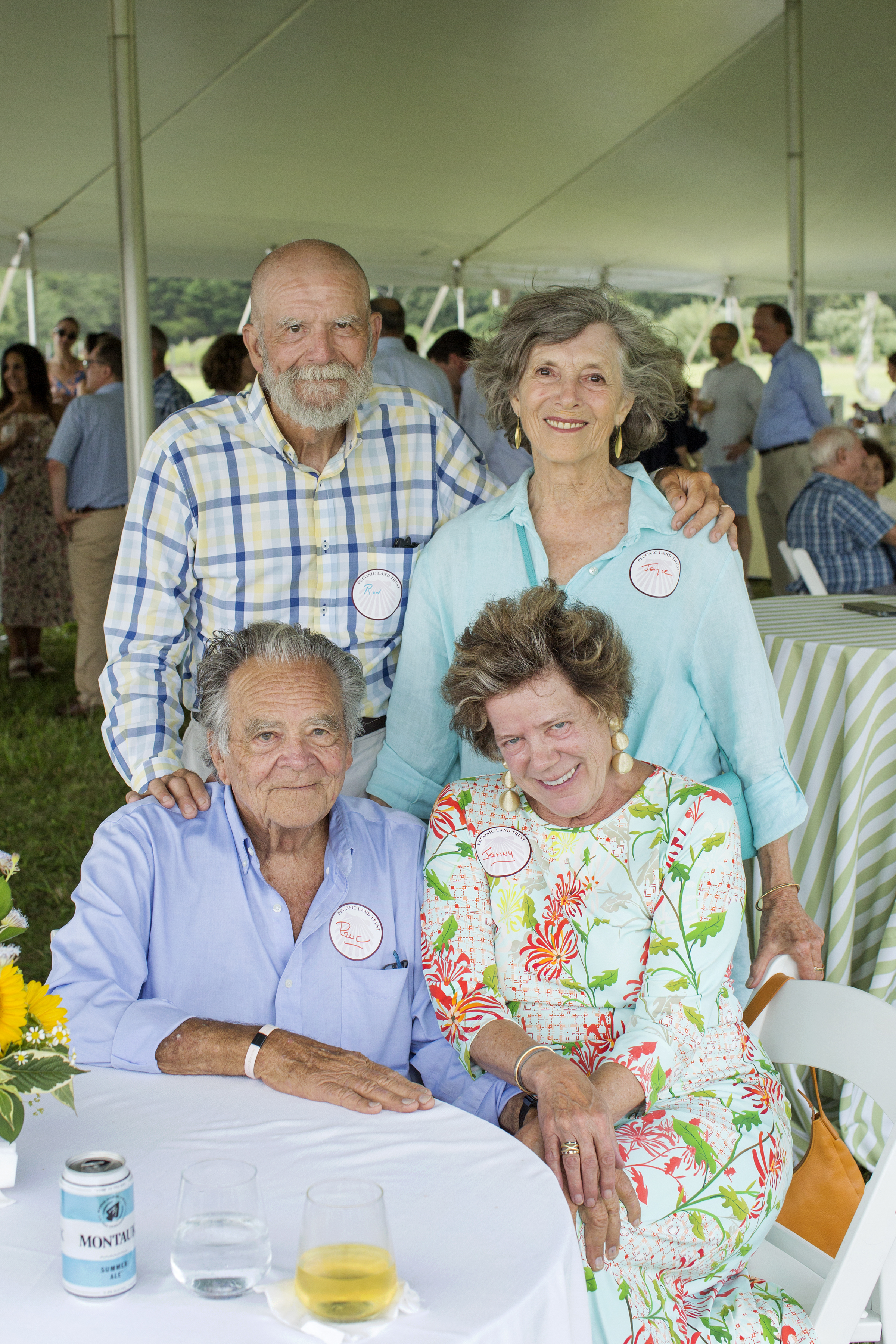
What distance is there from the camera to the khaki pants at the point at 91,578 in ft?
21.6

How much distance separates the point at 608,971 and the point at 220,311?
577 inches

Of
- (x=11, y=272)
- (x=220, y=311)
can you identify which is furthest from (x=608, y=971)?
(x=220, y=311)

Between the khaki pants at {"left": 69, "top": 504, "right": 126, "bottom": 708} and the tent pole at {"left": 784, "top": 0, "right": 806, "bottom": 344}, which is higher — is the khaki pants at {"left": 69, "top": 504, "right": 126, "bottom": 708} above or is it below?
below

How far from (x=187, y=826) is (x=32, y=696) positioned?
5.59 m

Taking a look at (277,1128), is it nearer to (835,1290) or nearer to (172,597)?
(835,1290)

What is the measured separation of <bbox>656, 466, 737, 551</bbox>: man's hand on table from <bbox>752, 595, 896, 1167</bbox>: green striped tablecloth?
33.7 inches

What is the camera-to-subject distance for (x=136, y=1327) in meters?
1.04

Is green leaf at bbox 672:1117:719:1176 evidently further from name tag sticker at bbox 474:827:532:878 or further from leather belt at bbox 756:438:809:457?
leather belt at bbox 756:438:809:457

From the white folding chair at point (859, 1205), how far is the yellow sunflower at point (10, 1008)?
104 cm

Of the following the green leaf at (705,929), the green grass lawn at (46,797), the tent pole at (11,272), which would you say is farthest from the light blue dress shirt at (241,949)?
the tent pole at (11,272)

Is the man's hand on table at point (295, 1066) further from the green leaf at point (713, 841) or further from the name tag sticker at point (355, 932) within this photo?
the green leaf at point (713, 841)

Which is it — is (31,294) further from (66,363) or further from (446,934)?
(446,934)

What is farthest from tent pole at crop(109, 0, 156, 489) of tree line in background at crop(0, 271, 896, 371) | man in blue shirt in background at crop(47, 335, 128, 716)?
tree line in background at crop(0, 271, 896, 371)

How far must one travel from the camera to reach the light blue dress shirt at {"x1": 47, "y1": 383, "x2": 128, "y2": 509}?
6492 millimetres
